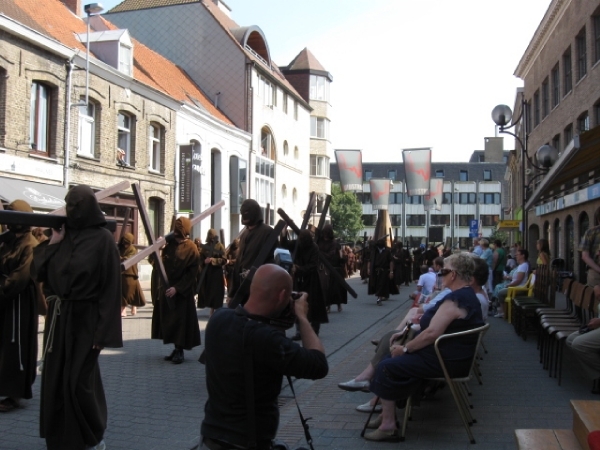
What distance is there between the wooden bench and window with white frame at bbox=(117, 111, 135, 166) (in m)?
23.4

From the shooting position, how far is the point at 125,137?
27109 millimetres

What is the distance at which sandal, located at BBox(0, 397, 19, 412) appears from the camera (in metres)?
6.43

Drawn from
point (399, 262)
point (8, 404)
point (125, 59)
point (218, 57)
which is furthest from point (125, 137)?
point (8, 404)

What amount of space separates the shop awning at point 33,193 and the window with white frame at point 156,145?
6.88 meters

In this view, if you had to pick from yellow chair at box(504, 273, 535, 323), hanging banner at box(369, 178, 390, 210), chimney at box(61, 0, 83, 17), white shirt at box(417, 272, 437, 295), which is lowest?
yellow chair at box(504, 273, 535, 323)

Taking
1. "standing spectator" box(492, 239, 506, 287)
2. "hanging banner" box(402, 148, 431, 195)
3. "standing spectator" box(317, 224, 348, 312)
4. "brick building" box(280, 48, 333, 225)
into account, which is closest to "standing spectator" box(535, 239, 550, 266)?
"standing spectator" box(492, 239, 506, 287)

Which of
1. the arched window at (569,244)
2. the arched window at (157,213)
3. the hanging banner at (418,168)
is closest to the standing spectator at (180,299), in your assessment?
the arched window at (569,244)

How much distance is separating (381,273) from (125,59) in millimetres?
13597

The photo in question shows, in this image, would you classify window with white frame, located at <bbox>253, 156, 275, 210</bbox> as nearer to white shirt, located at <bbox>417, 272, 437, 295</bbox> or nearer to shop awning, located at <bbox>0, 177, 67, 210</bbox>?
shop awning, located at <bbox>0, 177, 67, 210</bbox>

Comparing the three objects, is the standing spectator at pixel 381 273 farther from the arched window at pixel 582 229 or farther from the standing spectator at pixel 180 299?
the standing spectator at pixel 180 299

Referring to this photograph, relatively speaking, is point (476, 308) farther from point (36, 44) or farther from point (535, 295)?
point (36, 44)

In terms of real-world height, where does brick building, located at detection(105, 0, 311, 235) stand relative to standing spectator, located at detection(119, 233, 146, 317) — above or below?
above

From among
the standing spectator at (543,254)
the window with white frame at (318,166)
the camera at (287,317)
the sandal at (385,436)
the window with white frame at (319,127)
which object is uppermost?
the window with white frame at (319,127)

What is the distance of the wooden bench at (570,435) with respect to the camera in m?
4.32
